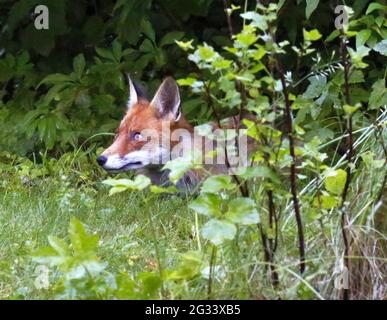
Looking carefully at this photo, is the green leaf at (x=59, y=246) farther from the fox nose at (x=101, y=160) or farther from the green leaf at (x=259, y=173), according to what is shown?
the fox nose at (x=101, y=160)

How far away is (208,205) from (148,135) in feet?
8.94

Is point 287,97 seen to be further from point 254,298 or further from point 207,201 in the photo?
point 254,298

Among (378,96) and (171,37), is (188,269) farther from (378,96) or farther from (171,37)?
(171,37)

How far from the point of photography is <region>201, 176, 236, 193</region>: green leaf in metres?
3.67

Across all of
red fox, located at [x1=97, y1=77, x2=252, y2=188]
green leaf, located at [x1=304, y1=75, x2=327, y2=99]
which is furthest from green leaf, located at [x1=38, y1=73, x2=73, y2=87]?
green leaf, located at [x1=304, y1=75, x2=327, y2=99]

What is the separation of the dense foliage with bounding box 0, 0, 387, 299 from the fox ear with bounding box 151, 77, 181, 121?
12.5 inches

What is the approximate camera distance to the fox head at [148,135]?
633cm

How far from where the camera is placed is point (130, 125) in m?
6.46

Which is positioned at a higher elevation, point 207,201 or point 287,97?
point 287,97

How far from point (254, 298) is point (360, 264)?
0.50 metres

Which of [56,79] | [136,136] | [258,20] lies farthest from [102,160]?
[258,20]

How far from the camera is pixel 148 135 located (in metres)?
6.40

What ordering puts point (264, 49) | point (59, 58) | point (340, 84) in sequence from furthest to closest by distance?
point (59, 58) → point (340, 84) → point (264, 49)
